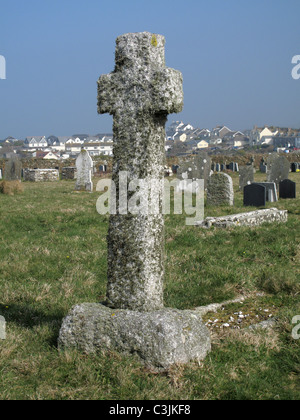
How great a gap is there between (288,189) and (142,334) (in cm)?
1422

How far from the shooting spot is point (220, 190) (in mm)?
14336

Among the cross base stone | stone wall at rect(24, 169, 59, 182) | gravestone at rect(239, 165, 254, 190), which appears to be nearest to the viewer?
the cross base stone

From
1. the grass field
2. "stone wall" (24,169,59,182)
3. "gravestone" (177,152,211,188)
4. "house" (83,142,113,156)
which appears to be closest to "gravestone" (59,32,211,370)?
the grass field

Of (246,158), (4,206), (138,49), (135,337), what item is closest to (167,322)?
(135,337)

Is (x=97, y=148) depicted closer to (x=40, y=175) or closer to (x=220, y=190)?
(x=40, y=175)

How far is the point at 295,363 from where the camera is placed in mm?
4055

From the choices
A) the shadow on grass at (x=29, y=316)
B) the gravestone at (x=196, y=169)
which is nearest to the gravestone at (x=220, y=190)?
the gravestone at (x=196, y=169)

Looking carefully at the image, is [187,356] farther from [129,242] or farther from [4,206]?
[4,206]

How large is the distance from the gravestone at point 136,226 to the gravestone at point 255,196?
10220mm

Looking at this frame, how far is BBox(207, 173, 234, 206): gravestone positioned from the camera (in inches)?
561

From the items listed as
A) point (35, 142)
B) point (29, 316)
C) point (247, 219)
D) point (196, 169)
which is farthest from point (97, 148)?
point (29, 316)

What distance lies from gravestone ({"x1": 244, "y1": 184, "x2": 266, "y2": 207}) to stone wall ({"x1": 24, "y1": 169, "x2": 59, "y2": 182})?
17.0 m

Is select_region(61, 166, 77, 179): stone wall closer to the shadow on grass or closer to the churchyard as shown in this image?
the churchyard
